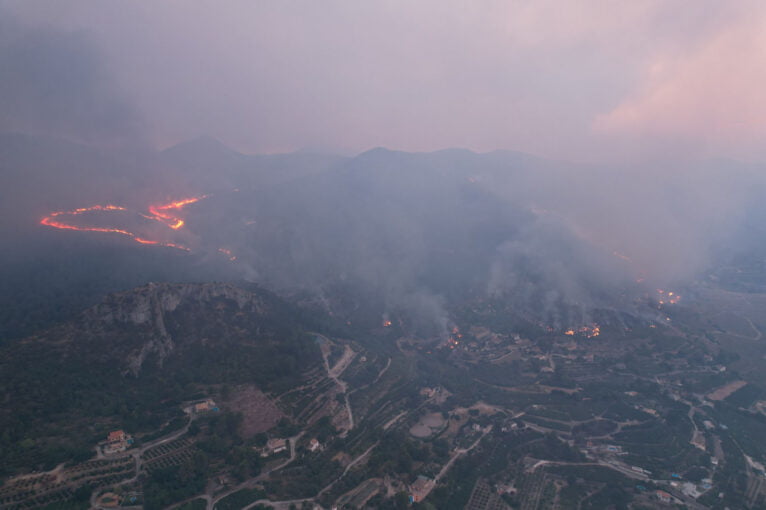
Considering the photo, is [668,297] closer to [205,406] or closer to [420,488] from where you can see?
[420,488]

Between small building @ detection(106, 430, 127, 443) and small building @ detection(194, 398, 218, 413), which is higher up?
small building @ detection(106, 430, 127, 443)

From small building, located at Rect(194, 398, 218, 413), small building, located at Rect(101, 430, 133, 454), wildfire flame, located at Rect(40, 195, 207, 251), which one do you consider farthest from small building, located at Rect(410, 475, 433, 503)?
wildfire flame, located at Rect(40, 195, 207, 251)

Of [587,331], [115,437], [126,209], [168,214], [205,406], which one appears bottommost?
[587,331]

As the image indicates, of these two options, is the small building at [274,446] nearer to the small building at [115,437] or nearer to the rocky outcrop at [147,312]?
the small building at [115,437]

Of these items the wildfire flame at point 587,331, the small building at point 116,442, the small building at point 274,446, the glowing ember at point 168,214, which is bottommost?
the wildfire flame at point 587,331

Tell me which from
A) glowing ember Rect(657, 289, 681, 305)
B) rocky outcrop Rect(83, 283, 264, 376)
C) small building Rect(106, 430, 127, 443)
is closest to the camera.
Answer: small building Rect(106, 430, 127, 443)

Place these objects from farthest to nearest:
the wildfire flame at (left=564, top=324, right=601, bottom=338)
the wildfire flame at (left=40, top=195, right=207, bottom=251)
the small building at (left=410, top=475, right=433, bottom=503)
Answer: the wildfire flame at (left=40, top=195, right=207, bottom=251) → the wildfire flame at (left=564, top=324, right=601, bottom=338) → the small building at (left=410, top=475, right=433, bottom=503)

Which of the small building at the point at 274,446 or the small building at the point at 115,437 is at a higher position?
the small building at the point at 115,437

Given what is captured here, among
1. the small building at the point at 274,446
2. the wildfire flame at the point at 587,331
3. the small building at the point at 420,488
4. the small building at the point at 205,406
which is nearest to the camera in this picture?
the small building at the point at 420,488

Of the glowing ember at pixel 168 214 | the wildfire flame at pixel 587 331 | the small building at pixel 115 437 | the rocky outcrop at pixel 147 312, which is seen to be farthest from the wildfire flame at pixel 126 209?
the wildfire flame at pixel 587 331

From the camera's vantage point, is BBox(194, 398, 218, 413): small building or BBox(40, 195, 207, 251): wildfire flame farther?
BBox(40, 195, 207, 251): wildfire flame

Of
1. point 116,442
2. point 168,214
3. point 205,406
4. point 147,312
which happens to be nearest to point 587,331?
point 205,406

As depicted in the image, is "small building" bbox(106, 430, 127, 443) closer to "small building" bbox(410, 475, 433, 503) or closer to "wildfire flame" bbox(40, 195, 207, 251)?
"small building" bbox(410, 475, 433, 503)
